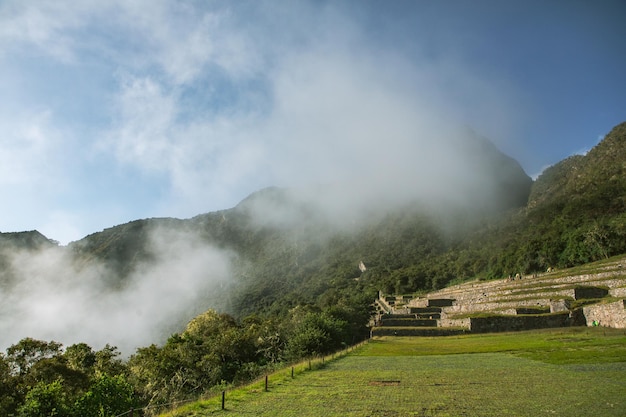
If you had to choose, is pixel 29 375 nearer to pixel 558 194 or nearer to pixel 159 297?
pixel 558 194

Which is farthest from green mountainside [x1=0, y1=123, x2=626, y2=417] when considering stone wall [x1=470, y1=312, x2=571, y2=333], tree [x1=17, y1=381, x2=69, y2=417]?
stone wall [x1=470, y1=312, x2=571, y2=333]

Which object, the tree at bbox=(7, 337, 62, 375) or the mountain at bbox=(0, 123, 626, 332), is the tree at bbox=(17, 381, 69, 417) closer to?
the tree at bbox=(7, 337, 62, 375)

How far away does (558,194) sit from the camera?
111 m

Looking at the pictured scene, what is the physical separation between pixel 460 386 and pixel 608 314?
75.7 feet

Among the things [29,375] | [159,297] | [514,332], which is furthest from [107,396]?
[159,297]

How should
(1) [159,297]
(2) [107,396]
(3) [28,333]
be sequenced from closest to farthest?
1. (2) [107,396]
2. (3) [28,333]
3. (1) [159,297]

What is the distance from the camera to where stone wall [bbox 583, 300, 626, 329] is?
2791 centimetres

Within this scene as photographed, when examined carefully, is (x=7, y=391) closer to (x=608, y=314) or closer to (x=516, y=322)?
(x=516, y=322)

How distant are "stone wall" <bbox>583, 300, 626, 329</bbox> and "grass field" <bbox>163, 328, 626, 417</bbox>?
A: 2.67 meters

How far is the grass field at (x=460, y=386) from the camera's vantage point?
443 inches

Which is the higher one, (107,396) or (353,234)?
(353,234)

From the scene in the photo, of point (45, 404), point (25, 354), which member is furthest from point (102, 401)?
point (25, 354)

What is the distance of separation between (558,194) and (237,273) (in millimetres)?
137820

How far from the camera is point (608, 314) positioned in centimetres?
2977
